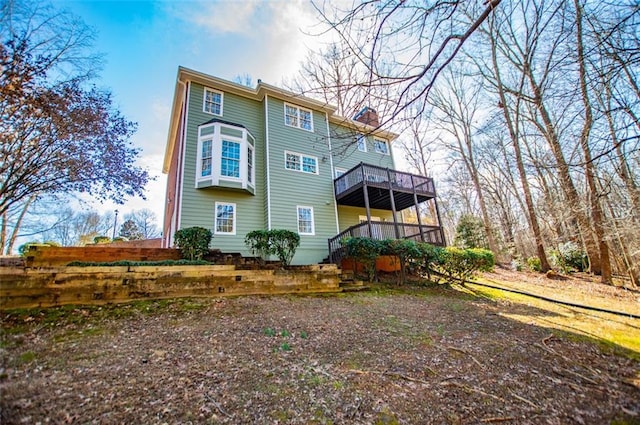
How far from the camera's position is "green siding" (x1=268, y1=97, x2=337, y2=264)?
1027 centimetres

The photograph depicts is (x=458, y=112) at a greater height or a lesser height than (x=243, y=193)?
greater

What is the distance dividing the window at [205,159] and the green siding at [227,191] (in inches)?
10.6

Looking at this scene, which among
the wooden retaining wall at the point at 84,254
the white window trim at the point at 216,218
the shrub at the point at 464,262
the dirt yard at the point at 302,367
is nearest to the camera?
the dirt yard at the point at 302,367

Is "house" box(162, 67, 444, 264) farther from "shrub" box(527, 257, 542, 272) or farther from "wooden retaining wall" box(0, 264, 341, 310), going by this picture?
"shrub" box(527, 257, 542, 272)

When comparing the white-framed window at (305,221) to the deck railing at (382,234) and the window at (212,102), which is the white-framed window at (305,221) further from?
the window at (212,102)

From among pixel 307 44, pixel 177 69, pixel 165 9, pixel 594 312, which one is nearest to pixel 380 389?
pixel 307 44

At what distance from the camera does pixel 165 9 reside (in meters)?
4.10

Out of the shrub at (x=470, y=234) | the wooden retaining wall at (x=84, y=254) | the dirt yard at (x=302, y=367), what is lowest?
the dirt yard at (x=302, y=367)

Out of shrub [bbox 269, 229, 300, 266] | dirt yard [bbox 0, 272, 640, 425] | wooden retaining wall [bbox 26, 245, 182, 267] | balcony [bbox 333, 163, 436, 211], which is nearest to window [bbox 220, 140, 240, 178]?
shrub [bbox 269, 229, 300, 266]

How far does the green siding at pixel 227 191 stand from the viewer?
9000mm

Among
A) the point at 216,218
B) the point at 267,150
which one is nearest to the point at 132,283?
the point at 216,218

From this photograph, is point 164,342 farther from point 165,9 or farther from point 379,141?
point 379,141

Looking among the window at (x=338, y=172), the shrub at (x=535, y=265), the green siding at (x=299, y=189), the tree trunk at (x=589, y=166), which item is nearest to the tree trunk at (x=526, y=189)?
the shrub at (x=535, y=265)

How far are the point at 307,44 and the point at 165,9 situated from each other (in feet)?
9.92
